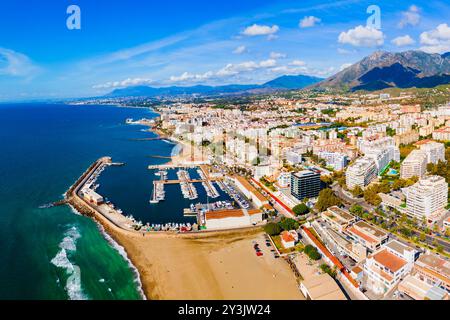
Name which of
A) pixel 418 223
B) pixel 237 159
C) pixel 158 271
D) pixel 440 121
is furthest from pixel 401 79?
pixel 158 271

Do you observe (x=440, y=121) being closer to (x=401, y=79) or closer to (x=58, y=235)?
(x=58, y=235)

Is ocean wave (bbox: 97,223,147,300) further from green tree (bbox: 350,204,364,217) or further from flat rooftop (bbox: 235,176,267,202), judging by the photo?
green tree (bbox: 350,204,364,217)

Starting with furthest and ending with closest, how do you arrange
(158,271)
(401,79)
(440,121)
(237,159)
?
(401,79)
(440,121)
(237,159)
(158,271)

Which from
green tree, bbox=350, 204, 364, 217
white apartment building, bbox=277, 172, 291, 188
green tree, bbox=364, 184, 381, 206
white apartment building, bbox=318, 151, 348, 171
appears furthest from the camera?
white apartment building, bbox=318, 151, 348, 171

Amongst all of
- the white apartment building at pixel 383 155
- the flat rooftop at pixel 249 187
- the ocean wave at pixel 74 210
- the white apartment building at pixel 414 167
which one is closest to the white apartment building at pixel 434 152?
the white apartment building at pixel 414 167

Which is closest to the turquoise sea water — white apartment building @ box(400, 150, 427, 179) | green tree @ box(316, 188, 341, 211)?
green tree @ box(316, 188, 341, 211)
